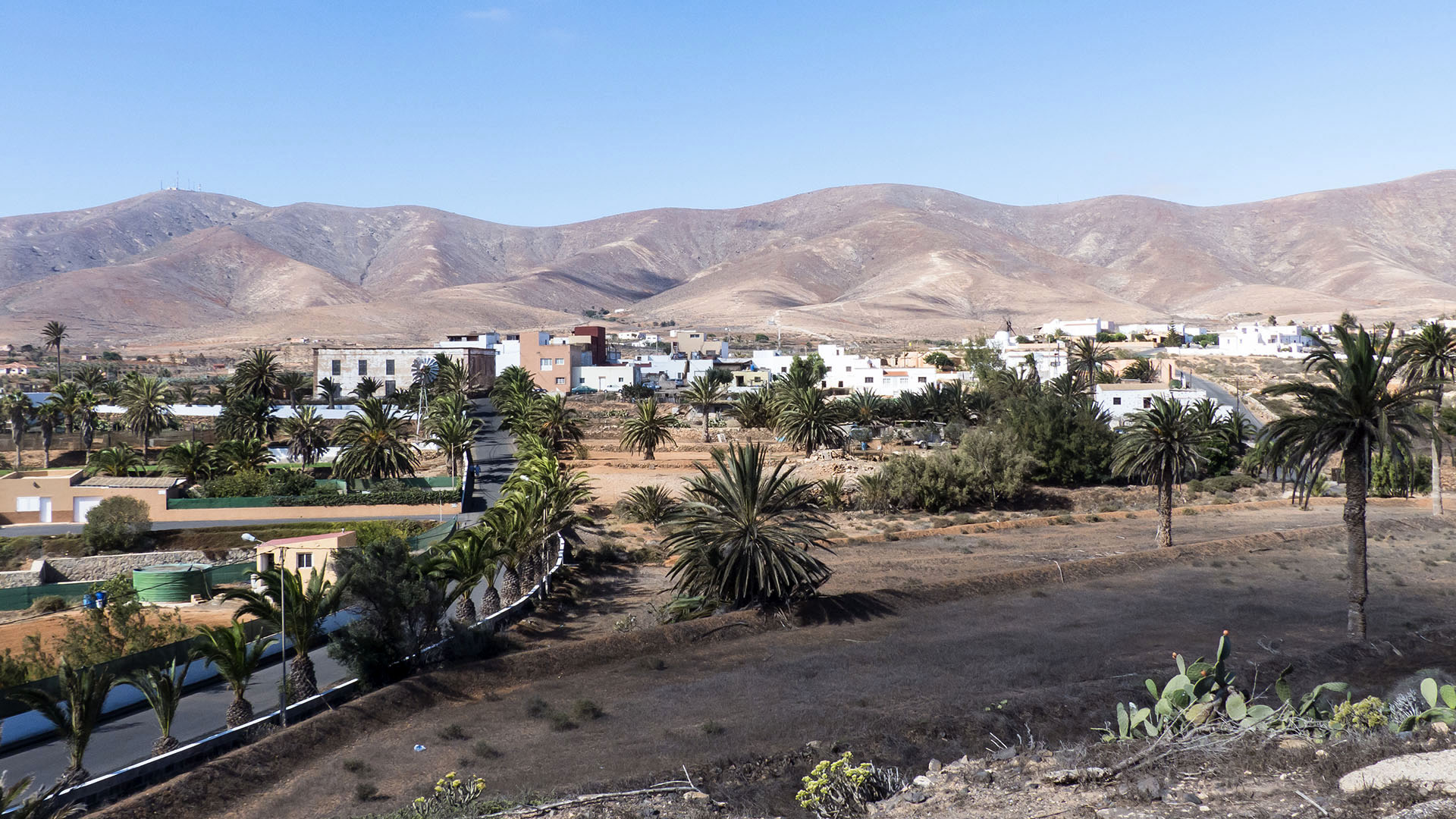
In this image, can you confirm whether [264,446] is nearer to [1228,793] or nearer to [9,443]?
[9,443]

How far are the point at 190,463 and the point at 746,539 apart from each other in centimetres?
3249

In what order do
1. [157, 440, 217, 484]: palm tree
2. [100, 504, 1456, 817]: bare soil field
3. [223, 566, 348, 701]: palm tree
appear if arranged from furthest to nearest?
[157, 440, 217, 484]: palm tree
[223, 566, 348, 701]: palm tree
[100, 504, 1456, 817]: bare soil field

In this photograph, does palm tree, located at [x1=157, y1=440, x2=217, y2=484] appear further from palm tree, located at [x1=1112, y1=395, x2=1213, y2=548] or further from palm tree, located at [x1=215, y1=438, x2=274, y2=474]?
palm tree, located at [x1=1112, y1=395, x2=1213, y2=548]

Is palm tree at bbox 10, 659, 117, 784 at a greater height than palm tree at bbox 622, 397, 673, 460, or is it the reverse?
palm tree at bbox 622, 397, 673, 460

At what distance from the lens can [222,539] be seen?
37906 mm

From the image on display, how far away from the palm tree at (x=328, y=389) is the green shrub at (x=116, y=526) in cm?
3843

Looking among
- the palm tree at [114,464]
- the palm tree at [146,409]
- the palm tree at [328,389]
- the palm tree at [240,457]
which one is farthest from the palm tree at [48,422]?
the palm tree at [328,389]

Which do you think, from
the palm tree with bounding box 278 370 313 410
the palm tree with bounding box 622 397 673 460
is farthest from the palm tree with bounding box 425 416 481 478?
the palm tree with bounding box 278 370 313 410

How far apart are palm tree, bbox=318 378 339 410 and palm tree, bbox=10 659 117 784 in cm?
6344

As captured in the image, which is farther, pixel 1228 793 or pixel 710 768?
pixel 710 768

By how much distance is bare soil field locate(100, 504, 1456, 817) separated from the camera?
14492 millimetres

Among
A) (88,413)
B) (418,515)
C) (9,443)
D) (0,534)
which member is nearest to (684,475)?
(418,515)

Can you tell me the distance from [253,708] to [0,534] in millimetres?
28227

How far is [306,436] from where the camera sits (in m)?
48.1
